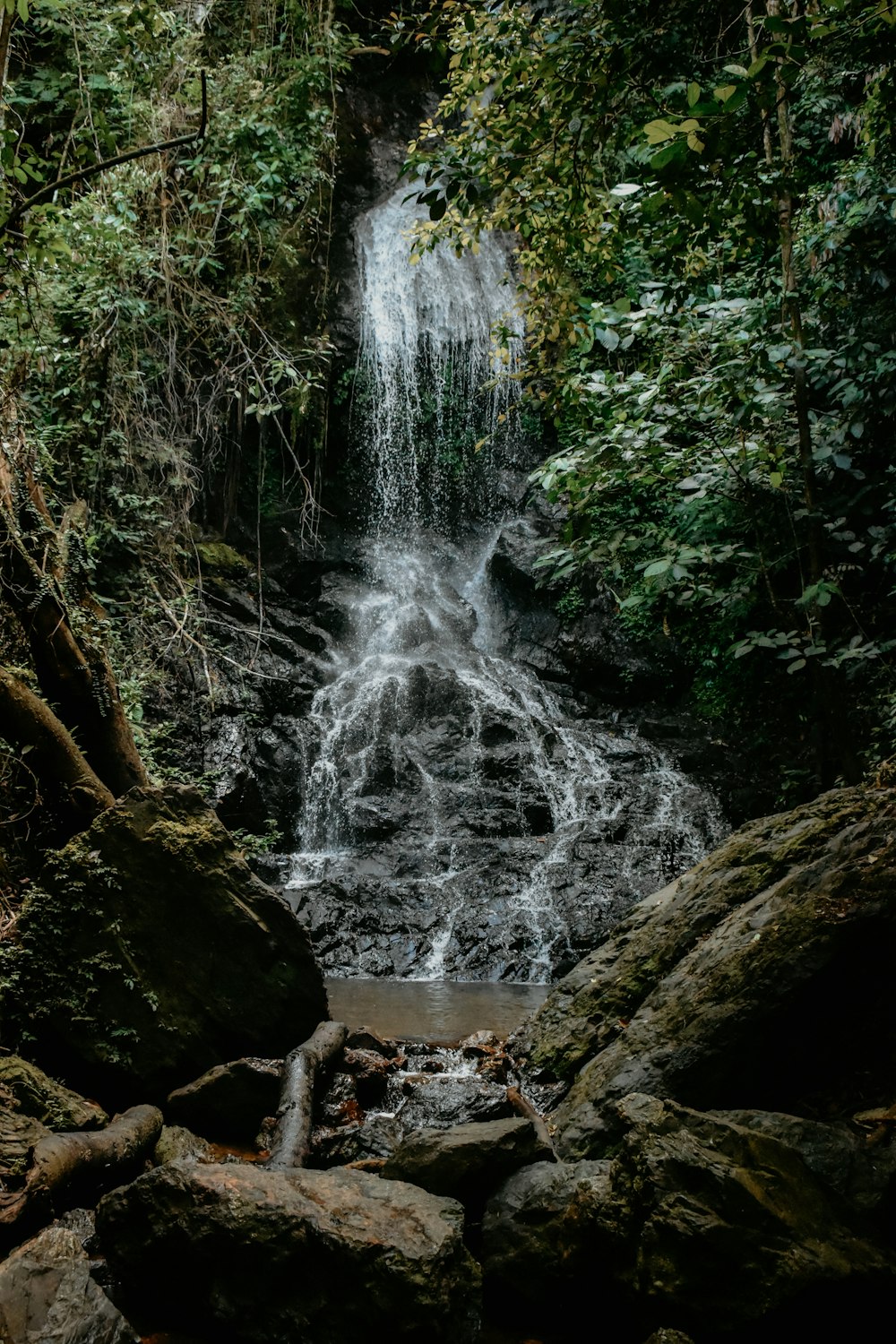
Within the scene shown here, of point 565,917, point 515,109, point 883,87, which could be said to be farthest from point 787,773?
point 515,109

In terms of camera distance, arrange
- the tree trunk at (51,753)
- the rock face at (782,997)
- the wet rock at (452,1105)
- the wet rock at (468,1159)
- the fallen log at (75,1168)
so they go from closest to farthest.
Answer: the fallen log at (75,1168)
the wet rock at (468,1159)
the rock face at (782,997)
the wet rock at (452,1105)
the tree trunk at (51,753)

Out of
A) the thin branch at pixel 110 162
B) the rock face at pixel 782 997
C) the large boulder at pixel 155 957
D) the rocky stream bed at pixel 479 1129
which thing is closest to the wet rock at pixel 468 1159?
the rocky stream bed at pixel 479 1129

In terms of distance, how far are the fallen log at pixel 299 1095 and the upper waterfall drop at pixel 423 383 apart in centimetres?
1079

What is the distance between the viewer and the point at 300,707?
10.4 metres

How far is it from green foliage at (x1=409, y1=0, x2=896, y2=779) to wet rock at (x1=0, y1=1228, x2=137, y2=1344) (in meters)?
3.34

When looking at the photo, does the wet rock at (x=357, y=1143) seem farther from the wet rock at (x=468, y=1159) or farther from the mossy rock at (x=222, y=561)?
the mossy rock at (x=222, y=561)

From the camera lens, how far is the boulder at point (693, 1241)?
2.17 meters

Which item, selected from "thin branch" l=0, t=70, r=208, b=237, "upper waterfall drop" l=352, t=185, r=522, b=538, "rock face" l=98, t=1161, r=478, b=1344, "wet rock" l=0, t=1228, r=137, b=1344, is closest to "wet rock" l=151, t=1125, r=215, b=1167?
"rock face" l=98, t=1161, r=478, b=1344

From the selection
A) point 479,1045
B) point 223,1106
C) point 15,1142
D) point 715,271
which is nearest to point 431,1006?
point 479,1045

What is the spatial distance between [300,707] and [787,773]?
5717mm

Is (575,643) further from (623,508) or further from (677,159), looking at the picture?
(677,159)

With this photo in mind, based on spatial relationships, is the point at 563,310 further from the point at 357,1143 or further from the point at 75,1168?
the point at 75,1168

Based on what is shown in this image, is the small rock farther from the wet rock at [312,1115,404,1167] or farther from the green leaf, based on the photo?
the green leaf

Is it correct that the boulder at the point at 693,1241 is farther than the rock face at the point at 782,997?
No
